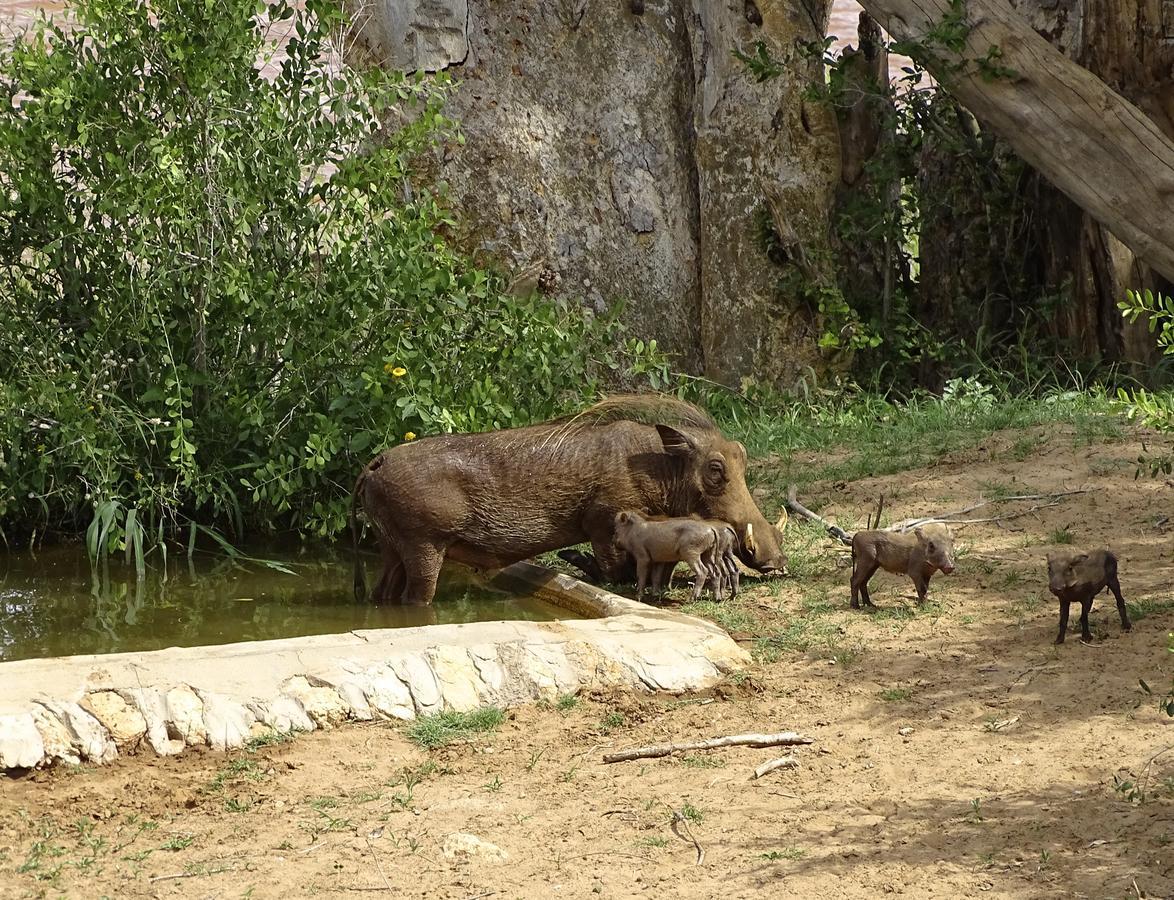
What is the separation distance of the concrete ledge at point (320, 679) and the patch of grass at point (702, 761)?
66 centimetres

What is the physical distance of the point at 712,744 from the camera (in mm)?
5008

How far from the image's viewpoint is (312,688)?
206 inches

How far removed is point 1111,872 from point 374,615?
385 cm

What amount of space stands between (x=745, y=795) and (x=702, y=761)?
0.31m

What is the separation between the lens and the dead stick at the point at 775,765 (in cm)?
477

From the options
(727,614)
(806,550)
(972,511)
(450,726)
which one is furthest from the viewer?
(972,511)

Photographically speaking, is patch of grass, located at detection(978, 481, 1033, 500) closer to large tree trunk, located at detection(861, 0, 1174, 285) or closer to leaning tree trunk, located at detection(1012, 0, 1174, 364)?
large tree trunk, located at detection(861, 0, 1174, 285)

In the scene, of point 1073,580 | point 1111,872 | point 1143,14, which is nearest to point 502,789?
point 1111,872

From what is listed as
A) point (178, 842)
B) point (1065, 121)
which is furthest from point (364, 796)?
point (1065, 121)

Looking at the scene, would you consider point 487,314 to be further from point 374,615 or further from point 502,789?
point 502,789

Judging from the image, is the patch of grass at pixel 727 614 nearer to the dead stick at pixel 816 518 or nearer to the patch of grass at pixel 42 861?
the dead stick at pixel 816 518

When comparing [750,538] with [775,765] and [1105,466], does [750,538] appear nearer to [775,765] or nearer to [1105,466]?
[1105,466]

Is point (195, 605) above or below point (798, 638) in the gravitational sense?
below

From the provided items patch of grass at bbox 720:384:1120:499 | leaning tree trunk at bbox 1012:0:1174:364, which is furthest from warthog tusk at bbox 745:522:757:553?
leaning tree trunk at bbox 1012:0:1174:364
